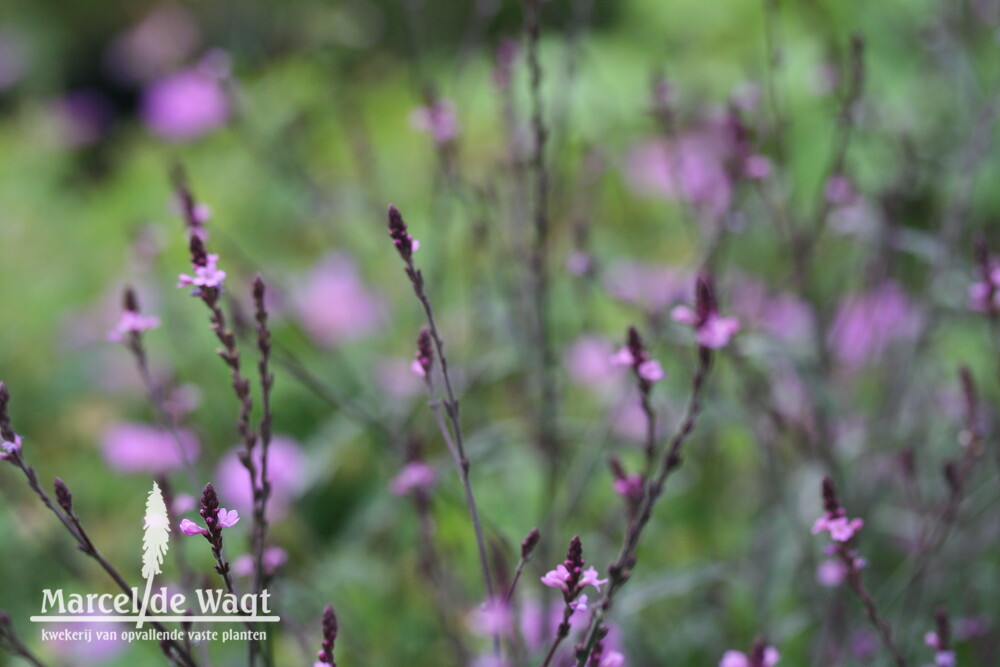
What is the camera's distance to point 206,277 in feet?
2.11

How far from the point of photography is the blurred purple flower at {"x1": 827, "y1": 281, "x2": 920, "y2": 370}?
1.27 m

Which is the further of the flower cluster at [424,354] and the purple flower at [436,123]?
the purple flower at [436,123]

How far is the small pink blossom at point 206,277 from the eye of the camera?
63 centimetres

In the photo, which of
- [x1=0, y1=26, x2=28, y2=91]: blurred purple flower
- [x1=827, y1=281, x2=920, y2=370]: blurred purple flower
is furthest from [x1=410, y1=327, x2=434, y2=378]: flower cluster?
[x1=0, y1=26, x2=28, y2=91]: blurred purple flower

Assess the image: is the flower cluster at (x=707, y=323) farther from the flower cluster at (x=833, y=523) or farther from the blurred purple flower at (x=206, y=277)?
the blurred purple flower at (x=206, y=277)

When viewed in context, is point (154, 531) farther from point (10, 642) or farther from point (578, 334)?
point (578, 334)

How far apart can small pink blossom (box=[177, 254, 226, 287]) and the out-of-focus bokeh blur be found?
6.2 inches

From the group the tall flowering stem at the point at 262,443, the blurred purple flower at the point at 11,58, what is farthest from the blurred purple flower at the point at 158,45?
the tall flowering stem at the point at 262,443

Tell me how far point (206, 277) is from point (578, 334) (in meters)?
1.08

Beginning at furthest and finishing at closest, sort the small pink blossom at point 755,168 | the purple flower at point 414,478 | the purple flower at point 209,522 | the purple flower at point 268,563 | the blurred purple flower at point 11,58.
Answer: the blurred purple flower at point 11,58 → the small pink blossom at point 755,168 → the purple flower at point 414,478 → the purple flower at point 268,563 → the purple flower at point 209,522

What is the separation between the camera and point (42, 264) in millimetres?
2436

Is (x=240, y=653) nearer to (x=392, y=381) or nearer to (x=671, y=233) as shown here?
→ (x=392, y=381)

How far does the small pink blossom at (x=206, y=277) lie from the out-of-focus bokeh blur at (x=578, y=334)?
16cm

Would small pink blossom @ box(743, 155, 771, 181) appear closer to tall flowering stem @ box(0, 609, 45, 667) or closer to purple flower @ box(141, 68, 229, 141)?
tall flowering stem @ box(0, 609, 45, 667)
